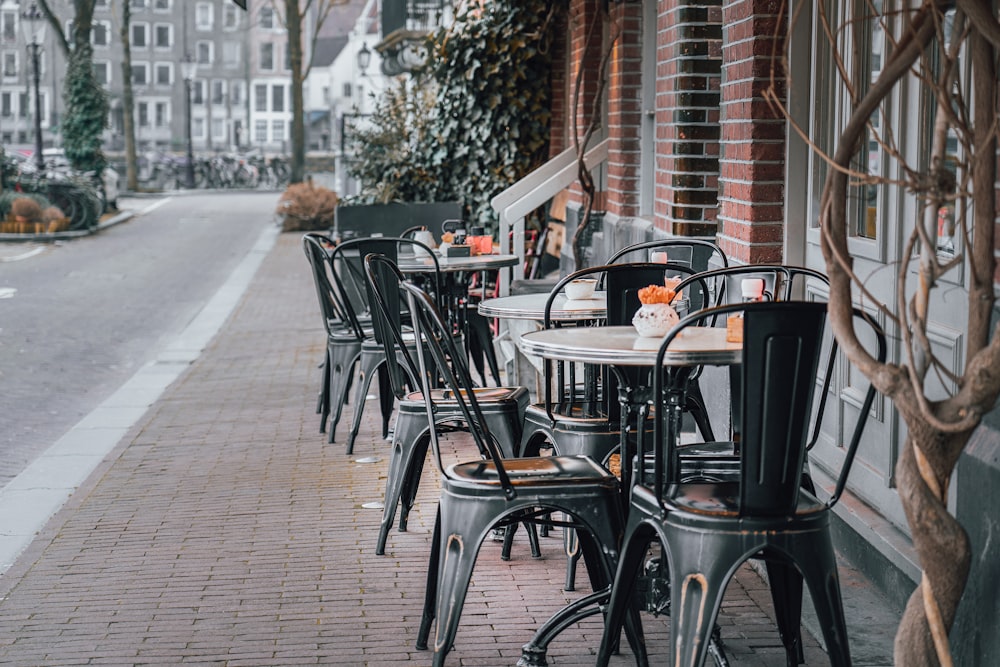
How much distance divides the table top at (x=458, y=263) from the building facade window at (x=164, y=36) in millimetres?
67764

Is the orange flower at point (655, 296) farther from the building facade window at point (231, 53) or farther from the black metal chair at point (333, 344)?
the building facade window at point (231, 53)

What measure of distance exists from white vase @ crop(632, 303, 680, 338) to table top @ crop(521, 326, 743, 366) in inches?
1.0

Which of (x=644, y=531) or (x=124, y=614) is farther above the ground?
(x=644, y=531)

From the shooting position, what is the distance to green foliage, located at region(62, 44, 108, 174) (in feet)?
102

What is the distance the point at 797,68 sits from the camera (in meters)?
5.35

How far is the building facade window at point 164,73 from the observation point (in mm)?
71438

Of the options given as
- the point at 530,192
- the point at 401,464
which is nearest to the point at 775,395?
the point at 401,464

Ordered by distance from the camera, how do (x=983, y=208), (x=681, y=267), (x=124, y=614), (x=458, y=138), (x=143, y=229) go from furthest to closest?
(x=143, y=229) → (x=458, y=138) → (x=681, y=267) → (x=124, y=614) → (x=983, y=208)

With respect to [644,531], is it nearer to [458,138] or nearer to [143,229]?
[458,138]

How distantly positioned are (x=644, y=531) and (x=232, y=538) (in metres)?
2.41

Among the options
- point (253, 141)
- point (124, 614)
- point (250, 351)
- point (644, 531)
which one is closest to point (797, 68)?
point (644, 531)

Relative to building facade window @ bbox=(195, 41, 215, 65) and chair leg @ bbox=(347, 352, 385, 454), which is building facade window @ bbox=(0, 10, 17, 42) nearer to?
building facade window @ bbox=(195, 41, 215, 65)

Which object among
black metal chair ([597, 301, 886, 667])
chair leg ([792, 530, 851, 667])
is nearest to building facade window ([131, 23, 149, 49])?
black metal chair ([597, 301, 886, 667])

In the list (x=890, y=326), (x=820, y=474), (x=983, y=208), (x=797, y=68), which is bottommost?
(x=820, y=474)
